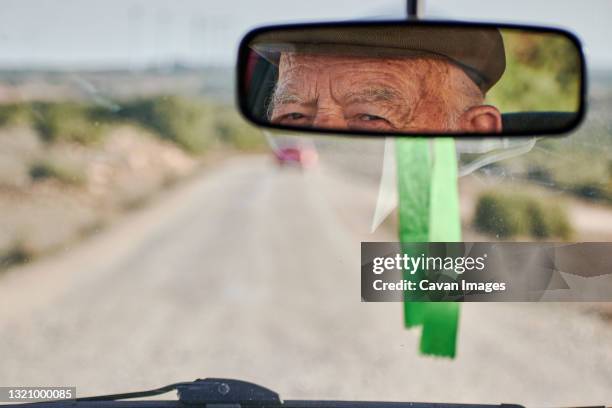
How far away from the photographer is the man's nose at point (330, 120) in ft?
9.41

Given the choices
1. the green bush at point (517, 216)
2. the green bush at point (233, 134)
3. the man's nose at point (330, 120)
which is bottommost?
the green bush at point (233, 134)

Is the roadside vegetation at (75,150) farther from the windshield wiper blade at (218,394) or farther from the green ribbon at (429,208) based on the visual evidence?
the windshield wiper blade at (218,394)

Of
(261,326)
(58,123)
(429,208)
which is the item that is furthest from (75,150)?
(429,208)

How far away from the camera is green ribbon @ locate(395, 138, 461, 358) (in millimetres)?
3578

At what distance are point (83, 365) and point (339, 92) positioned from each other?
3028mm

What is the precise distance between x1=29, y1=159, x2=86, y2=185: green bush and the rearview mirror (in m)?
15.9

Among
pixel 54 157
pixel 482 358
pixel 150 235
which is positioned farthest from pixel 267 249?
pixel 482 358

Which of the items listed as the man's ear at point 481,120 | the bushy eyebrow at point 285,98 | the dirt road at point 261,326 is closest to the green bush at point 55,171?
the dirt road at point 261,326

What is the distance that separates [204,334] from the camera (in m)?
8.23

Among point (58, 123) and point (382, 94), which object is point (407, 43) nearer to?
point (382, 94)

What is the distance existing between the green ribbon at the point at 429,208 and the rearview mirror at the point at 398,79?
68cm

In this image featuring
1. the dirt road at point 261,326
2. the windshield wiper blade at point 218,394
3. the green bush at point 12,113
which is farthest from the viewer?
the green bush at point 12,113

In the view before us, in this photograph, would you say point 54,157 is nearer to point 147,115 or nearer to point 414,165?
point 147,115

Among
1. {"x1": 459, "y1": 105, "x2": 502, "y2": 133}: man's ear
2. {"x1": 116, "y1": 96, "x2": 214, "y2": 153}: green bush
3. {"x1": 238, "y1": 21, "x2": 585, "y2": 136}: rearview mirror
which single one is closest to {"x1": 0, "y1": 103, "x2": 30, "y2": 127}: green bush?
{"x1": 116, "y1": 96, "x2": 214, "y2": 153}: green bush
